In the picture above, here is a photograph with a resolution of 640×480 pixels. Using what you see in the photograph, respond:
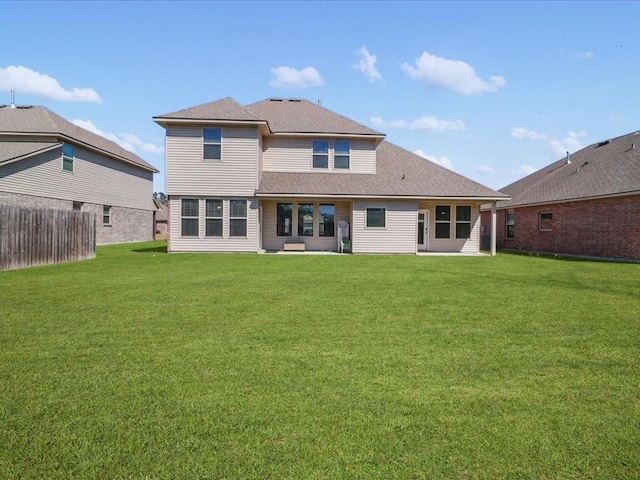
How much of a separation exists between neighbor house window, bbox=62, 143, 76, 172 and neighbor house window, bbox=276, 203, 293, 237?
11.6 meters

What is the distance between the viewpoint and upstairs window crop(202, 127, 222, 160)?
19.2 m

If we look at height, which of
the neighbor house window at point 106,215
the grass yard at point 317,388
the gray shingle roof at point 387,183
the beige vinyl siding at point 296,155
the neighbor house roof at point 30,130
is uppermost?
the neighbor house roof at point 30,130

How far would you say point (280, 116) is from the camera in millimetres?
22359

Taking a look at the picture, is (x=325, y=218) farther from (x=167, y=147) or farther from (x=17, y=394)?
(x=17, y=394)

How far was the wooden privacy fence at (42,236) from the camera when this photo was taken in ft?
42.9

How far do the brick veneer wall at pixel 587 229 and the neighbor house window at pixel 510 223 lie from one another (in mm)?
563

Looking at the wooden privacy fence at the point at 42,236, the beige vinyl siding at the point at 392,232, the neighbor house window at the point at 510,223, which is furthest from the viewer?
the neighbor house window at the point at 510,223

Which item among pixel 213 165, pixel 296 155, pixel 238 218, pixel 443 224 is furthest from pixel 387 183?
pixel 213 165

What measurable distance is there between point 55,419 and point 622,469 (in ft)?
12.6

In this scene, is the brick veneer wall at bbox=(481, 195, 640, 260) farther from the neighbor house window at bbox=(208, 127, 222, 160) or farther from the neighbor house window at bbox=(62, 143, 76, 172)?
the neighbor house window at bbox=(62, 143, 76, 172)

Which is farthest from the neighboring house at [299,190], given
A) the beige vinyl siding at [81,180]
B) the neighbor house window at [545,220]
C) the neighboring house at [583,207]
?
the beige vinyl siding at [81,180]

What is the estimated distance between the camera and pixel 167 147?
62.5 ft

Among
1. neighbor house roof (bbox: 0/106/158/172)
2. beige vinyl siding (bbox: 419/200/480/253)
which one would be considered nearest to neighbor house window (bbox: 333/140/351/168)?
beige vinyl siding (bbox: 419/200/480/253)

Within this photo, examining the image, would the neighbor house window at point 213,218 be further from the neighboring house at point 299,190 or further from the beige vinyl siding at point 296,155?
the beige vinyl siding at point 296,155
